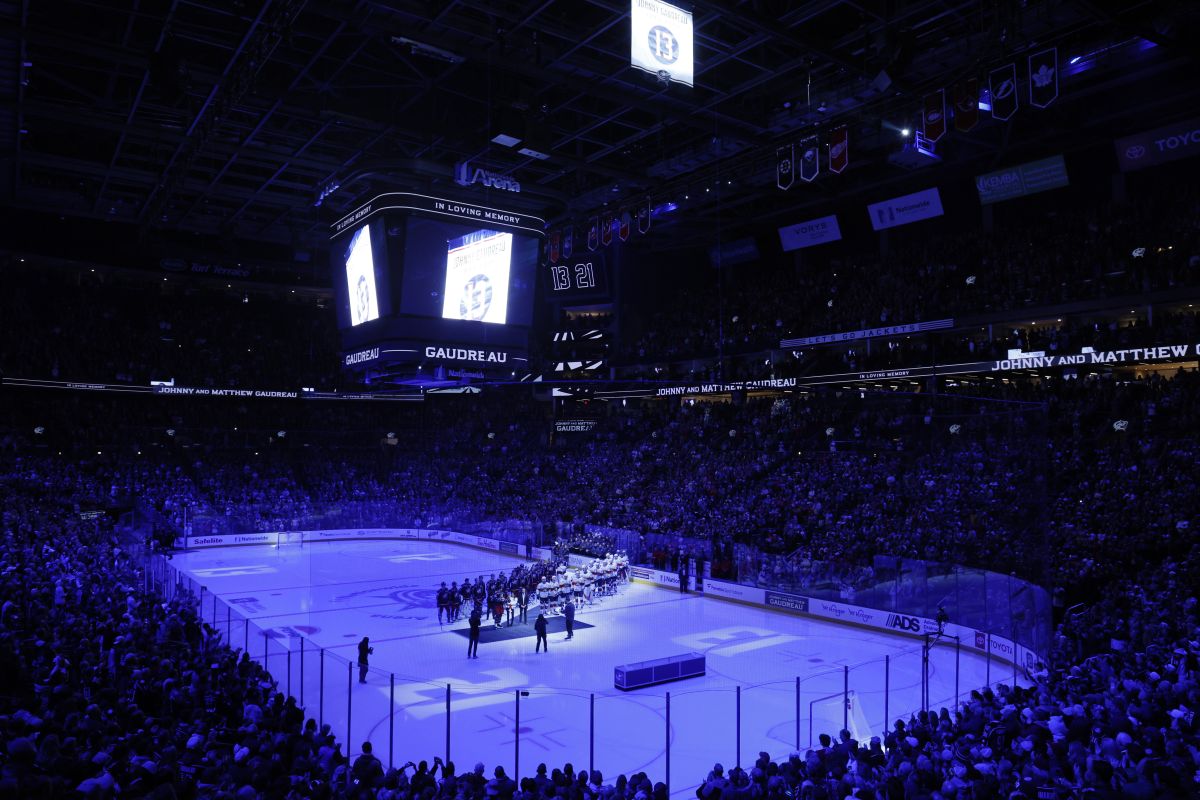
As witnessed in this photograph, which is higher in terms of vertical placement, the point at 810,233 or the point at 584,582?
the point at 810,233

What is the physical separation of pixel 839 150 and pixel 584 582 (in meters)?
13.8

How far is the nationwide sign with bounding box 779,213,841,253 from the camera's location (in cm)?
3650

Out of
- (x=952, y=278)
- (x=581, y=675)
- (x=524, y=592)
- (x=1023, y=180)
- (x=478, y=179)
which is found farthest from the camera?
(x=952, y=278)

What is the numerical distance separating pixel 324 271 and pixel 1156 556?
4159 centimetres

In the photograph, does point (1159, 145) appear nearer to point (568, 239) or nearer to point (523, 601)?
point (568, 239)

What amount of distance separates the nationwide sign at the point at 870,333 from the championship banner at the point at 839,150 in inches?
586

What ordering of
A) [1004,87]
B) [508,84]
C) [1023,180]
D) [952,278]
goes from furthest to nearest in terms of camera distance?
[952,278] → [1023,180] → [508,84] → [1004,87]

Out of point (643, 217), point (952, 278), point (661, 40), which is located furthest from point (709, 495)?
point (661, 40)

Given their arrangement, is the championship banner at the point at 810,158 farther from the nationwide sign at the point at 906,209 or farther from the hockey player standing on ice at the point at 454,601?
the nationwide sign at the point at 906,209

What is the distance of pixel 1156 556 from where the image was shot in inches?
682

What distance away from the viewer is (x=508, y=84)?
1967cm

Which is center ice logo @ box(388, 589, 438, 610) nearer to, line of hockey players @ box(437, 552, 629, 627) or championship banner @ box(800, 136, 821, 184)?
line of hockey players @ box(437, 552, 629, 627)

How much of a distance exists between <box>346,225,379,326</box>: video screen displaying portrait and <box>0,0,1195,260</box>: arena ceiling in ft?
3.42

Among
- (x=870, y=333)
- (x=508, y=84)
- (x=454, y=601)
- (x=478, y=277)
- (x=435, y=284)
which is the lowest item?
(x=454, y=601)
